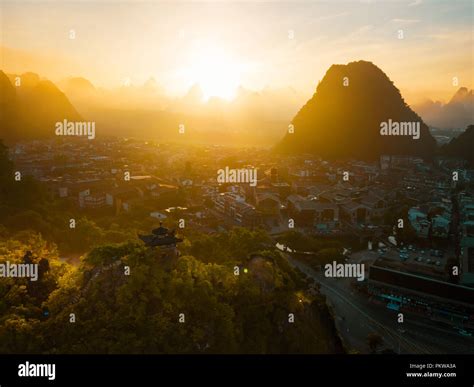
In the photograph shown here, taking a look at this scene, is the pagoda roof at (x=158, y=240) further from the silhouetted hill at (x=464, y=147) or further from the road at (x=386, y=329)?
the silhouetted hill at (x=464, y=147)

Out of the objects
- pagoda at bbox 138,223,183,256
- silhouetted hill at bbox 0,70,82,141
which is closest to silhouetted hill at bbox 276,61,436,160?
silhouetted hill at bbox 0,70,82,141

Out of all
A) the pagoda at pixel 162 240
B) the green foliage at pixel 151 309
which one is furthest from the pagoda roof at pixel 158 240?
the green foliage at pixel 151 309

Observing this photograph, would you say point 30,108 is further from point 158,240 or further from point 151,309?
point 151,309

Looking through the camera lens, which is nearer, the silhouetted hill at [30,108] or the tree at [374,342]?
the tree at [374,342]

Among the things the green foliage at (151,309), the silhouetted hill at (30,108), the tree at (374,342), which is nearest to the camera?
the green foliage at (151,309)

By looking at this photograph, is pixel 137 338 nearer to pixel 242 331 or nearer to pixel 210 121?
pixel 242 331

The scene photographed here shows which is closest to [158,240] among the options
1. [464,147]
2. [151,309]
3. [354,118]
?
[151,309]

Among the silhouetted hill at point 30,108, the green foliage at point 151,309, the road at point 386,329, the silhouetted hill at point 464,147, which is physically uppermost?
the silhouetted hill at point 30,108
